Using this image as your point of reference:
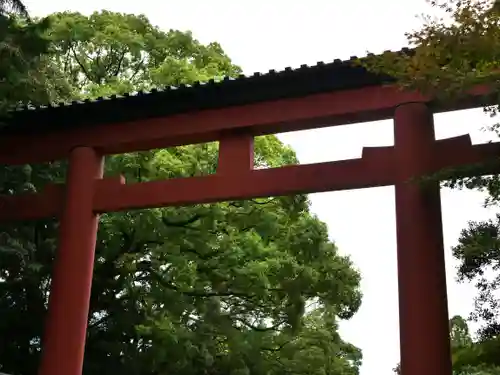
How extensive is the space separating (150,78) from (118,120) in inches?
145

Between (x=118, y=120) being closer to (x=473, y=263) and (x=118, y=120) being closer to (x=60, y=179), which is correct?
(x=60, y=179)

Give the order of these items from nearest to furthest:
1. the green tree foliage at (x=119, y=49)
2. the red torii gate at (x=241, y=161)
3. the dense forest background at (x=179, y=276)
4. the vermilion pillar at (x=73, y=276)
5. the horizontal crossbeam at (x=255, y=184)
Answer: the red torii gate at (x=241, y=161), the horizontal crossbeam at (x=255, y=184), the vermilion pillar at (x=73, y=276), the dense forest background at (x=179, y=276), the green tree foliage at (x=119, y=49)

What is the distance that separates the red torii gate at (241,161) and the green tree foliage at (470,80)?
1468mm

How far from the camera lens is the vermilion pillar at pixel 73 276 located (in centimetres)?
838

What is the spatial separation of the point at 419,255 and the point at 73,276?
4.26 metres

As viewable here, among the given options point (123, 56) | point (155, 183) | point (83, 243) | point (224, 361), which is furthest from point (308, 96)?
point (123, 56)

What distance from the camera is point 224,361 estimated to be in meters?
11.3

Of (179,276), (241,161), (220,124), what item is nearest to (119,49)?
(179,276)

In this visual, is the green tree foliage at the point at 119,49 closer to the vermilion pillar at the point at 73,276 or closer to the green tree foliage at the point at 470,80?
the vermilion pillar at the point at 73,276

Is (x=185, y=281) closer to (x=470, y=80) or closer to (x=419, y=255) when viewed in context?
(x=419, y=255)

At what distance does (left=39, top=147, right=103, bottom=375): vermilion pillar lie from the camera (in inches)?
330

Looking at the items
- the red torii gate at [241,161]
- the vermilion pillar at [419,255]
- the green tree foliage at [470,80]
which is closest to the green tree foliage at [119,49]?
the red torii gate at [241,161]

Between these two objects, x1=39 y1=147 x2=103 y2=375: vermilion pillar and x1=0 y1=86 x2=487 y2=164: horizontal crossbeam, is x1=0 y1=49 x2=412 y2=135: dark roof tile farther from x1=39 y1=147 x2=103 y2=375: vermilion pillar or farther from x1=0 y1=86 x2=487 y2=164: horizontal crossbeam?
x1=39 y1=147 x2=103 y2=375: vermilion pillar

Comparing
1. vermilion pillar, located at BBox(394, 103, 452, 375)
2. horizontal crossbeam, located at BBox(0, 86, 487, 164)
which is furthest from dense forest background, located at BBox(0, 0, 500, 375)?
vermilion pillar, located at BBox(394, 103, 452, 375)
